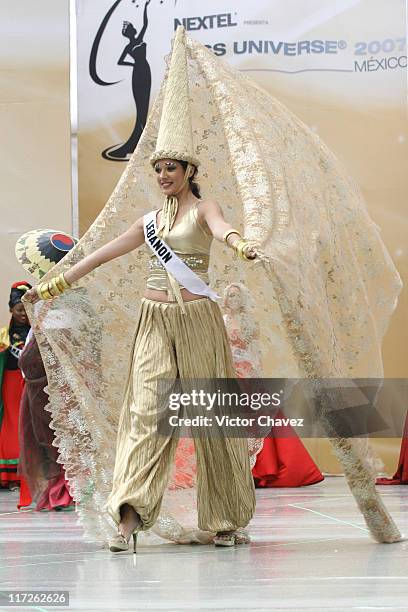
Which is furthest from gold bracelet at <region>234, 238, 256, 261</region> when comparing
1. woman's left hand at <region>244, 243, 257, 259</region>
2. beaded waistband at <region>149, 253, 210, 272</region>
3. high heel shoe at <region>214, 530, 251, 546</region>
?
high heel shoe at <region>214, 530, 251, 546</region>

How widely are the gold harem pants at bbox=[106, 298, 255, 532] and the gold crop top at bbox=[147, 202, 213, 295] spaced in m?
0.10

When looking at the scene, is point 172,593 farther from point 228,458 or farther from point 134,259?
point 134,259

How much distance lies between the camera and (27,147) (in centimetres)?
947

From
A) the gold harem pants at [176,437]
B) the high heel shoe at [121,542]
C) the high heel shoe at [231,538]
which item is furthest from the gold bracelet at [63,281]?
the high heel shoe at [231,538]

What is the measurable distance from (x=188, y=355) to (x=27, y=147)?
194 inches

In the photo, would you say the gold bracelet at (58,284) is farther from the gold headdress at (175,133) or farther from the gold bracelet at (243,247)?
the gold bracelet at (243,247)

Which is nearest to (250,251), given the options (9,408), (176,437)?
(176,437)

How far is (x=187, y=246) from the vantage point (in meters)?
4.91

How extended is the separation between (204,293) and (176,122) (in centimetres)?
67

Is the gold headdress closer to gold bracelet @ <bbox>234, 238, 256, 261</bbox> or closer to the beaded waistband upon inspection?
the beaded waistband

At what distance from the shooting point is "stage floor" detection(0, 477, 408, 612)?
3574 mm

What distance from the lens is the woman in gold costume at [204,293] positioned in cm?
456

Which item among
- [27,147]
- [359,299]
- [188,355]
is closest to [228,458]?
[188,355]

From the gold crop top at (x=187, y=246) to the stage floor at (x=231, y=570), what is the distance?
1019mm
